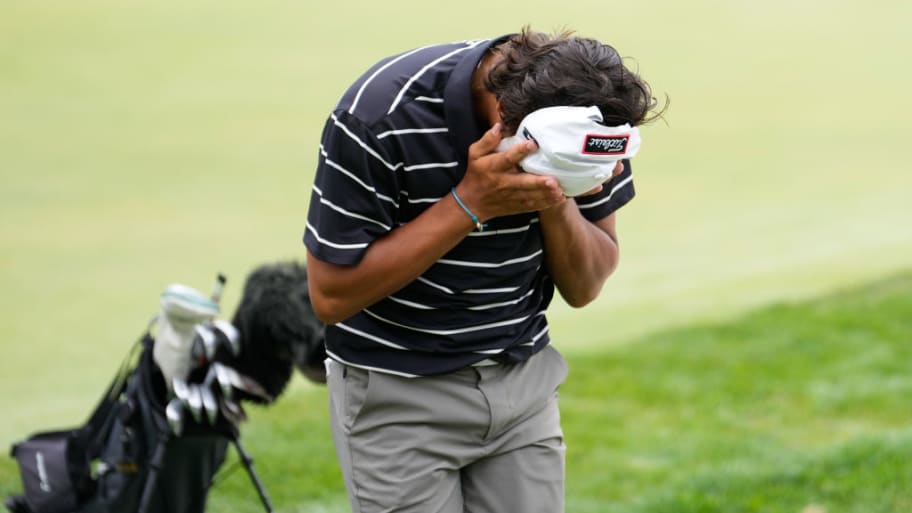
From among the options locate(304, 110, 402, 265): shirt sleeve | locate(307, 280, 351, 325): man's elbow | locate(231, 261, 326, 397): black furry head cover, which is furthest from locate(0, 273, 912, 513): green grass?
locate(304, 110, 402, 265): shirt sleeve

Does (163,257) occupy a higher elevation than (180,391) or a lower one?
lower

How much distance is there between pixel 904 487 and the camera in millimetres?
4512

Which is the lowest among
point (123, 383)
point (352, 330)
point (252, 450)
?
point (252, 450)

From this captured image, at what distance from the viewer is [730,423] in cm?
582

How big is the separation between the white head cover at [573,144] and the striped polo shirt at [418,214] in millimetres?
162

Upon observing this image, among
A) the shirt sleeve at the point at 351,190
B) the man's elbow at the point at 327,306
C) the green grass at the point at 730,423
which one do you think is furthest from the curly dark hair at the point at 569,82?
the green grass at the point at 730,423

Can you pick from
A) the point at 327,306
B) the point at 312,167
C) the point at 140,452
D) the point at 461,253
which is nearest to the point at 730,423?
the point at 140,452

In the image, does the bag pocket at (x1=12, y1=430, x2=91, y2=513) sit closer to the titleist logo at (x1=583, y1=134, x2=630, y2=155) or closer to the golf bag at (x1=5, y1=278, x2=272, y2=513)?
the golf bag at (x1=5, y1=278, x2=272, y2=513)

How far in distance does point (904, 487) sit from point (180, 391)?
2559 millimetres

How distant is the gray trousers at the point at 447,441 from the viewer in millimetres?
2627

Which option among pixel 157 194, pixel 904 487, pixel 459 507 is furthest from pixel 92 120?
pixel 459 507

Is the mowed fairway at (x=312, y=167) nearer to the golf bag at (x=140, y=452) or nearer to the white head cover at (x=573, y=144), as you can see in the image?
the golf bag at (x=140, y=452)

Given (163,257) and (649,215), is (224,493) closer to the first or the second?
(163,257)

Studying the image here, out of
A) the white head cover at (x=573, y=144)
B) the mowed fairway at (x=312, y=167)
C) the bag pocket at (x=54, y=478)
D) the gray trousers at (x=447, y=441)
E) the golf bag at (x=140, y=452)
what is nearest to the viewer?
the white head cover at (x=573, y=144)
